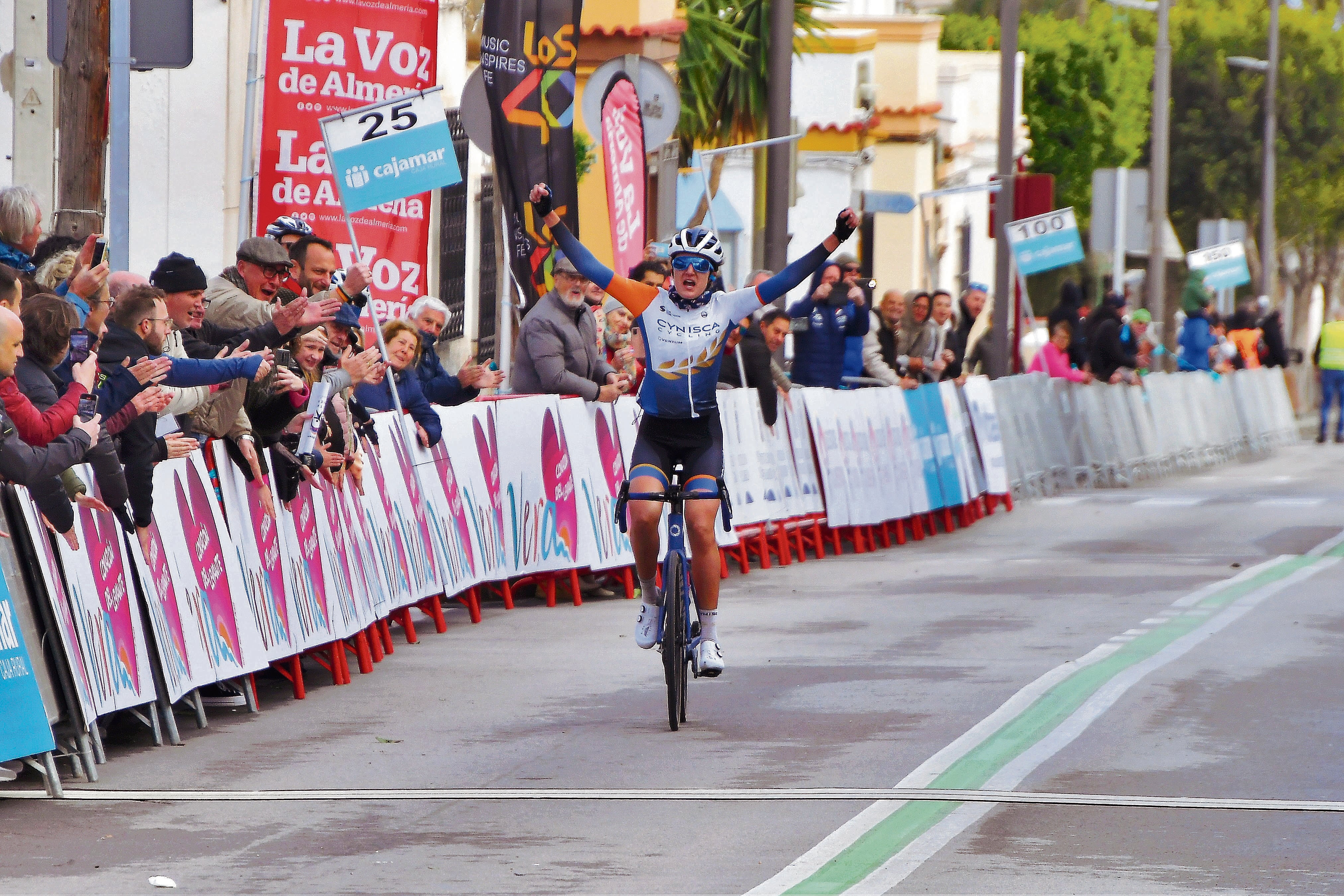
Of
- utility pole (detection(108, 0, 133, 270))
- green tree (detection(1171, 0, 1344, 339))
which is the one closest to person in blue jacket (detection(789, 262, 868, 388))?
utility pole (detection(108, 0, 133, 270))

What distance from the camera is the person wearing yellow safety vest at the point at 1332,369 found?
36.8m

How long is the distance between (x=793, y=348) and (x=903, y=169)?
29.8 metres

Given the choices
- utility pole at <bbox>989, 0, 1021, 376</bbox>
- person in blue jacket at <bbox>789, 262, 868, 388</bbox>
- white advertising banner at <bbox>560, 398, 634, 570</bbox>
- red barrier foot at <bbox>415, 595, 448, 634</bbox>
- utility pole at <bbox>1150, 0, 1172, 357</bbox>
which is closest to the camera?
red barrier foot at <bbox>415, 595, 448, 634</bbox>

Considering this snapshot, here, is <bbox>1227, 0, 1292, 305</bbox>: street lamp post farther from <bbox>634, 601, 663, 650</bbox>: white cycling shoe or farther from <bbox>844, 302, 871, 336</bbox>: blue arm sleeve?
<bbox>634, 601, 663, 650</bbox>: white cycling shoe

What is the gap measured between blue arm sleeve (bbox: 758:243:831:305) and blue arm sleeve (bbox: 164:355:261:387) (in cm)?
159

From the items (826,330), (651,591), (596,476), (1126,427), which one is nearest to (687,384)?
(651,591)

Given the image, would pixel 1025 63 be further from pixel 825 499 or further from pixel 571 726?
pixel 571 726

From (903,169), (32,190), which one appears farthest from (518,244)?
(903,169)

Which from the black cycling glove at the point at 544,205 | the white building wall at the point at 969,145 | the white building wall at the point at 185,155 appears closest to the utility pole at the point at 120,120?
the black cycling glove at the point at 544,205

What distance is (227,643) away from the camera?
1051 centimetres

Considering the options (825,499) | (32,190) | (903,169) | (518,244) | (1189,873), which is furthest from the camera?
(903,169)

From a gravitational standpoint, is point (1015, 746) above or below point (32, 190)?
below

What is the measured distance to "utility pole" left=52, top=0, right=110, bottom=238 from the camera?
12.5 metres

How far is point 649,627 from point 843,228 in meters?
1.97
